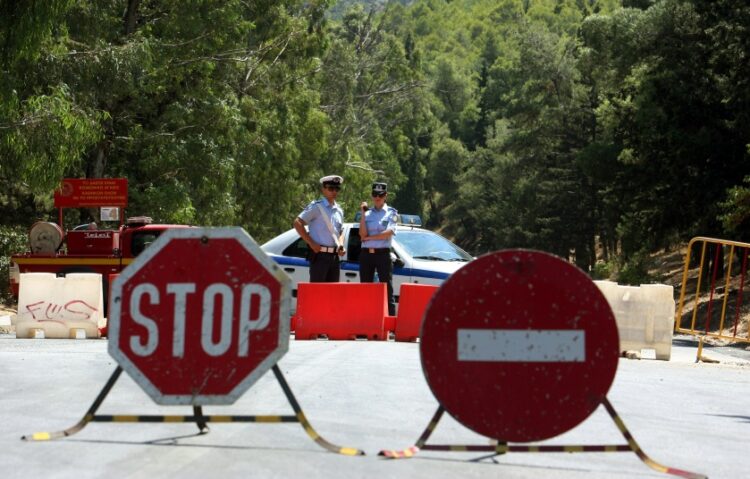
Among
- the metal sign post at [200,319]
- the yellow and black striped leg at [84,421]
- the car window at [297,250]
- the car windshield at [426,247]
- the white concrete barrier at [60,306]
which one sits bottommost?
the white concrete barrier at [60,306]

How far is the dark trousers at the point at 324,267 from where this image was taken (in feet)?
52.9

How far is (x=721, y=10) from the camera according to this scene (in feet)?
106

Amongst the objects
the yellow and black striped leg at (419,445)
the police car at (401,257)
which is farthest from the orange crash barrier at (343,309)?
the yellow and black striped leg at (419,445)

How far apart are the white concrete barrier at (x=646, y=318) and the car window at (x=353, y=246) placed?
4.79 m

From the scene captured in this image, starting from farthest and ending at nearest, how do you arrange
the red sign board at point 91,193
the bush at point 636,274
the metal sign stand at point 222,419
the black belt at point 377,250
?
1. the bush at point 636,274
2. the red sign board at point 91,193
3. the black belt at point 377,250
4. the metal sign stand at point 222,419

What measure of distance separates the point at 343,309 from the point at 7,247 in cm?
1763

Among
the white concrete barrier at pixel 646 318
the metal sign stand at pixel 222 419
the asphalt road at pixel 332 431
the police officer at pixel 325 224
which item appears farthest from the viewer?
the police officer at pixel 325 224

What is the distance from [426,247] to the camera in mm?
19359

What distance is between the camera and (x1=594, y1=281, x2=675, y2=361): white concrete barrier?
15.4 meters

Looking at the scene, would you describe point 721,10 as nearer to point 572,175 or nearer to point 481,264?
point 481,264

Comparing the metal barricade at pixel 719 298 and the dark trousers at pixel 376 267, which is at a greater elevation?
the dark trousers at pixel 376 267

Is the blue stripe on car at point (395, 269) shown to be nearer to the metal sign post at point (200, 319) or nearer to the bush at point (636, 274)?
the metal sign post at point (200, 319)

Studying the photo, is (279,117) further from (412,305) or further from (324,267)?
(412,305)

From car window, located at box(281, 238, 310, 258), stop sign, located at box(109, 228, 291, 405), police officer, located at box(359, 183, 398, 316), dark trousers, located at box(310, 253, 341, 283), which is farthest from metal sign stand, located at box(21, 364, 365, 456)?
car window, located at box(281, 238, 310, 258)
